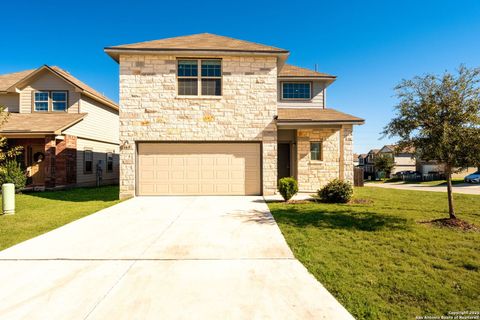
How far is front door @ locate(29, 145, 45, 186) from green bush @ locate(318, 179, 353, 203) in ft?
57.1

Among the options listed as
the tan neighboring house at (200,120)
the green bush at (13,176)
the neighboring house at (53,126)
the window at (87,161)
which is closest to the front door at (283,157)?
the tan neighboring house at (200,120)

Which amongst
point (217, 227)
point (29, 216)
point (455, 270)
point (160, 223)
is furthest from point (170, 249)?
point (29, 216)

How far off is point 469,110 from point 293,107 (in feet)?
30.3

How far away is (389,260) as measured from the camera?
429cm

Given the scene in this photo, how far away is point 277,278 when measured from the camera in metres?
3.75

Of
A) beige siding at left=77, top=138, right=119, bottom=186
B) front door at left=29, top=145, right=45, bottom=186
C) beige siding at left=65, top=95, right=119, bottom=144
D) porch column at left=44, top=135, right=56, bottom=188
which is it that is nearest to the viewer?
porch column at left=44, top=135, right=56, bottom=188

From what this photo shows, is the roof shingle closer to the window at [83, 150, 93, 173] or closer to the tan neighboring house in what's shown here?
the tan neighboring house

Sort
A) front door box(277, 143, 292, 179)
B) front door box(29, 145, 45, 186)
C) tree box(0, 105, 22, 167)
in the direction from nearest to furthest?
1. tree box(0, 105, 22, 167)
2. front door box(277, 143, 292, 179)
3. front door box(29, 145, 45, 186)

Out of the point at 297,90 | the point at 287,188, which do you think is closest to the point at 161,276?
the point at 287,188

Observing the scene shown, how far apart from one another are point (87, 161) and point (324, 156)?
16152 millimetres

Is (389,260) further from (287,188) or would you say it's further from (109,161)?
(109,161)

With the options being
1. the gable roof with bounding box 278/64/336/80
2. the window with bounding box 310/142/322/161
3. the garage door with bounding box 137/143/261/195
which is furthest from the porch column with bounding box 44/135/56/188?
the window with bounding box 310/142/322/161

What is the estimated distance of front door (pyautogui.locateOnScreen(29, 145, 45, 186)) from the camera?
1525 cm

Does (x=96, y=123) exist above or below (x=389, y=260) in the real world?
above
